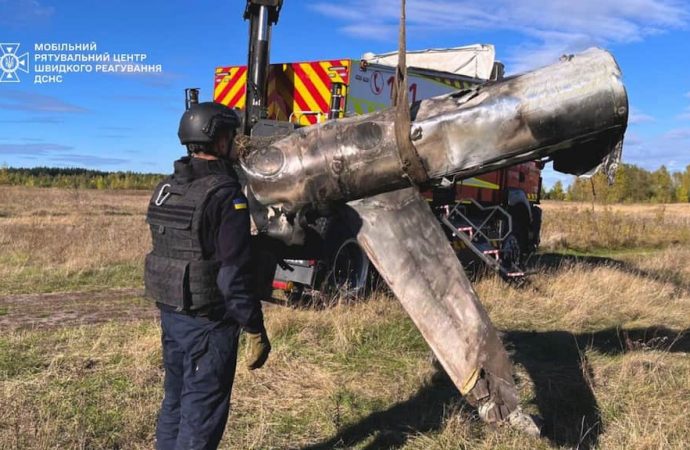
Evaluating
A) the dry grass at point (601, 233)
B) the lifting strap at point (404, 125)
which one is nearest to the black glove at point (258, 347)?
the lifting strap at point (404, 125)

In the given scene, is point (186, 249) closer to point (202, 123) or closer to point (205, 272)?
point (205, 272)

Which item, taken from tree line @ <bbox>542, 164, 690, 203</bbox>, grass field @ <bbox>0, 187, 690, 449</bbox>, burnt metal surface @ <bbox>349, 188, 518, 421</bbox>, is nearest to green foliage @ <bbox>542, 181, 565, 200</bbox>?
tree line @ <bbox>542, 164, 690, 203</bbox>

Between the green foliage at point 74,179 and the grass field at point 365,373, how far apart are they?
49.0 m

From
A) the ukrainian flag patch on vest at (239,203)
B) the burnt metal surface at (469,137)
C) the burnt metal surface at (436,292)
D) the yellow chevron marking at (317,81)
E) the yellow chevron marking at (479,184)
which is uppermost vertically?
the yellow chevron marking at (317,81)

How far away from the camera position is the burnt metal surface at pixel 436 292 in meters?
3.16

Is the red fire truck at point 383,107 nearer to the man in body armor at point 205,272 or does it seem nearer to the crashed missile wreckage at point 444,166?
the crashed missile wreckage at point 444,166

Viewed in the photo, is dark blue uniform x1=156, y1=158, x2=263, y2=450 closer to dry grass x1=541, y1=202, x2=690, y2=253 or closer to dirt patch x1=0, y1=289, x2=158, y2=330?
dirt patch x1=0, y1=289, x2=158, y2=330

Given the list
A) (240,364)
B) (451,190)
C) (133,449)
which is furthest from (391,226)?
(240,364)

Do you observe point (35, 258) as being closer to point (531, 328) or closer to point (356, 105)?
point (356, 105)

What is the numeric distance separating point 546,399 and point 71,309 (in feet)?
18.3

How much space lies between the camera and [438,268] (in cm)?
327

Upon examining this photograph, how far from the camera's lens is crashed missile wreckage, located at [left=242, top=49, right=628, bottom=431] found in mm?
2930

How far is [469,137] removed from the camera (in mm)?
3045

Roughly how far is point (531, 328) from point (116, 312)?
15.7 feet
